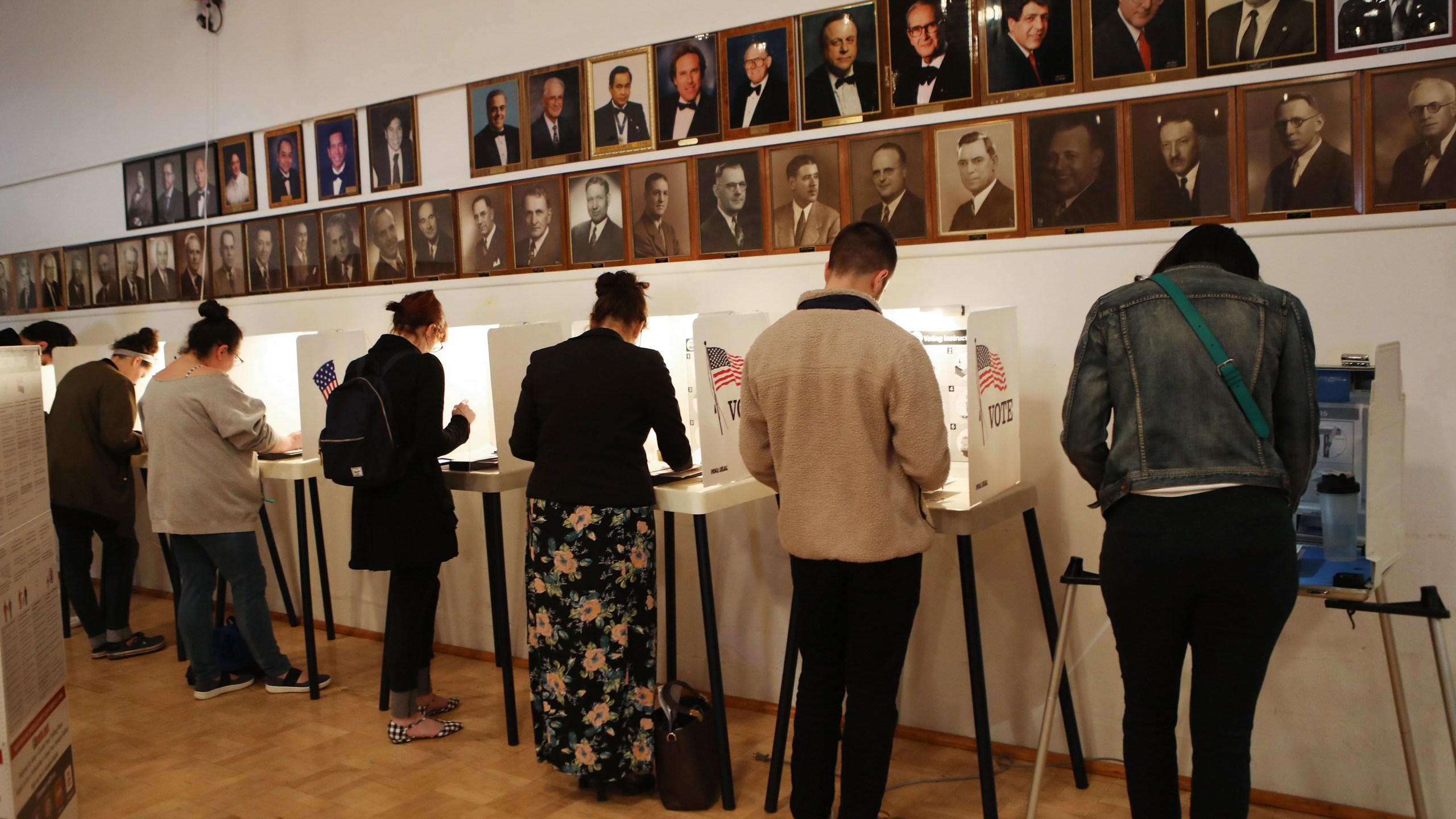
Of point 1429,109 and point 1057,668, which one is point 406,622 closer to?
point 1057,668

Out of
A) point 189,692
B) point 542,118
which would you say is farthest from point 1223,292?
point 189,692

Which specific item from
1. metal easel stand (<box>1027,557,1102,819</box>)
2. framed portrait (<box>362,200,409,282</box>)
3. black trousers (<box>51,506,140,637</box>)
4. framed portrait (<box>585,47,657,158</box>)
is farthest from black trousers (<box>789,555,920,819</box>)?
black trousers (<box>51,506,140,637</box>)

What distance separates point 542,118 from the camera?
13.7 ft

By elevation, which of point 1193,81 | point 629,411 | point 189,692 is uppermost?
point 1193,81

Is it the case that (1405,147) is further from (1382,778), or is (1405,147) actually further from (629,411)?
(629,411)

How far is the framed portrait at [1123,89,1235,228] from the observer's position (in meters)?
2.84

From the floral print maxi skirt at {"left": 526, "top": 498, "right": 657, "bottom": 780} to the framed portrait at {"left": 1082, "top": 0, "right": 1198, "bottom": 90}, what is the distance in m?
1.86

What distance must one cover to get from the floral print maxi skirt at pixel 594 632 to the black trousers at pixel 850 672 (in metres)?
0.62

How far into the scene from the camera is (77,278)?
6051 mm

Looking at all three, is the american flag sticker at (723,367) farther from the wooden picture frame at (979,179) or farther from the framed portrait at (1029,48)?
the framed portrait at (1029,48)

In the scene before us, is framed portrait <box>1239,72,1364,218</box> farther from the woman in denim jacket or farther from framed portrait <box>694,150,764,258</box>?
framed portrait <box>694,150,764,258</box>

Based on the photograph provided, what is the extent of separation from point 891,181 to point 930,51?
16.5 inches

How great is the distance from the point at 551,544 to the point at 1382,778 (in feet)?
7.66

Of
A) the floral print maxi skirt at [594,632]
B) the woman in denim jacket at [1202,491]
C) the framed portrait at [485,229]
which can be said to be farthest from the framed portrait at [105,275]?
the woman in denim jacket at [1202,491]
